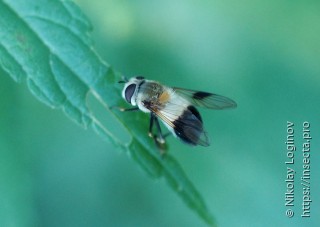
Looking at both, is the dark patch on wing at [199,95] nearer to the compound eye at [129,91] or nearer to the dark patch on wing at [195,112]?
the dark patch on wing at [195,112]

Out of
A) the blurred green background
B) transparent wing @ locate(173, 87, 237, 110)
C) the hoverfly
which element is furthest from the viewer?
the blurred green background

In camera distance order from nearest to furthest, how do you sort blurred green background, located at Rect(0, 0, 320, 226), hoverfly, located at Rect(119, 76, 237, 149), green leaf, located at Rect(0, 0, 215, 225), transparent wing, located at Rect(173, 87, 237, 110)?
green leaf, located at Rect(0, 0, 215, 225)
hoverfly, located at Rect(119, 76, 237, 149)
transparent wing, located at Rect(173, 87, 237, 110)
blurred green background, located at Rect(0, 0, 320, 226)

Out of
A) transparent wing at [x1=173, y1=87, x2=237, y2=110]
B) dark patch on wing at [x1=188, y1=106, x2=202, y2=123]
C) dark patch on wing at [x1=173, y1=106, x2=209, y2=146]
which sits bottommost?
dark patch on wing at [x1=173, y1=106, x2=209, y2=146]

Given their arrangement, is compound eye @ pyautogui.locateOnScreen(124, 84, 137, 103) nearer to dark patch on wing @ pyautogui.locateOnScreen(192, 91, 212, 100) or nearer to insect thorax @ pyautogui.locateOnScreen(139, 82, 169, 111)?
insect thorax @ pyautogui.locateOnScreen(139, 82, 169, 111)

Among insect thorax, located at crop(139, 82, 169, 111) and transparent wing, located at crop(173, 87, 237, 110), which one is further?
transparent wing, located at crop(173, 87, 237, 110)

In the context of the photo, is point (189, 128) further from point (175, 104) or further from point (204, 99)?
point (204, 99)

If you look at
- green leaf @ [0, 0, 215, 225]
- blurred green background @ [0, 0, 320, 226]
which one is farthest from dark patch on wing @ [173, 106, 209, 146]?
blurred green background @ [0, 0, 320, 226]

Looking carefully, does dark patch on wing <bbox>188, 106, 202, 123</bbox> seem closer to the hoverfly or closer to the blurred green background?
the hoverfly

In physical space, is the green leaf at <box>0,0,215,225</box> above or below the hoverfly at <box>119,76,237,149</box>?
below
